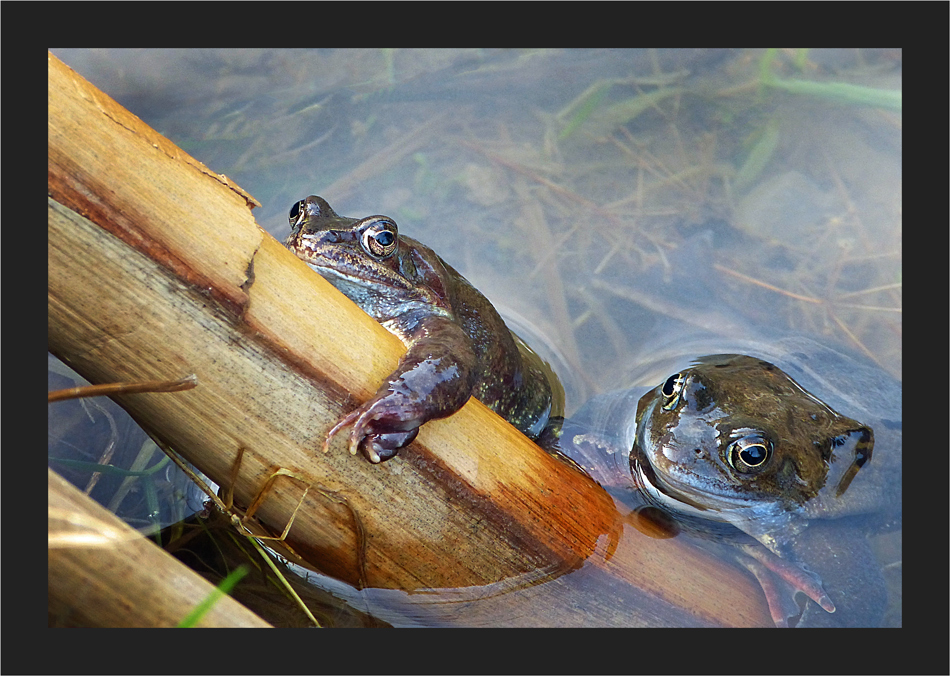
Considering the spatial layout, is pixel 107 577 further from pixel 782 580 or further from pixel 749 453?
pixel 782 580

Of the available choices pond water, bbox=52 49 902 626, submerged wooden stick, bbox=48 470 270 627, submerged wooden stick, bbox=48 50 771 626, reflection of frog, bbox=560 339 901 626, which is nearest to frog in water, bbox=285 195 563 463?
submerged wooden stick, bbox=48 50 771 626

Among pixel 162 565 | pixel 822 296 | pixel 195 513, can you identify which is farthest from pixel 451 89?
pixel 162 565

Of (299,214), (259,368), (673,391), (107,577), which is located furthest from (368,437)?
(673,391)

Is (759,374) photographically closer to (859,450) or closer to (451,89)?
(859,450)

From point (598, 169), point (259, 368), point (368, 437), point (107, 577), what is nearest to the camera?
point (107, 577)

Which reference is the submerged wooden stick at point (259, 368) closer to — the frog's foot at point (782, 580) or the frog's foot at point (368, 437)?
the frog's foot at point (368, 437)

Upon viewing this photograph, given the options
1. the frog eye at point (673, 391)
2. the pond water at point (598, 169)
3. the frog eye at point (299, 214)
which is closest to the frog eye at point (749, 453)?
the frog eye at point (673, 391)
